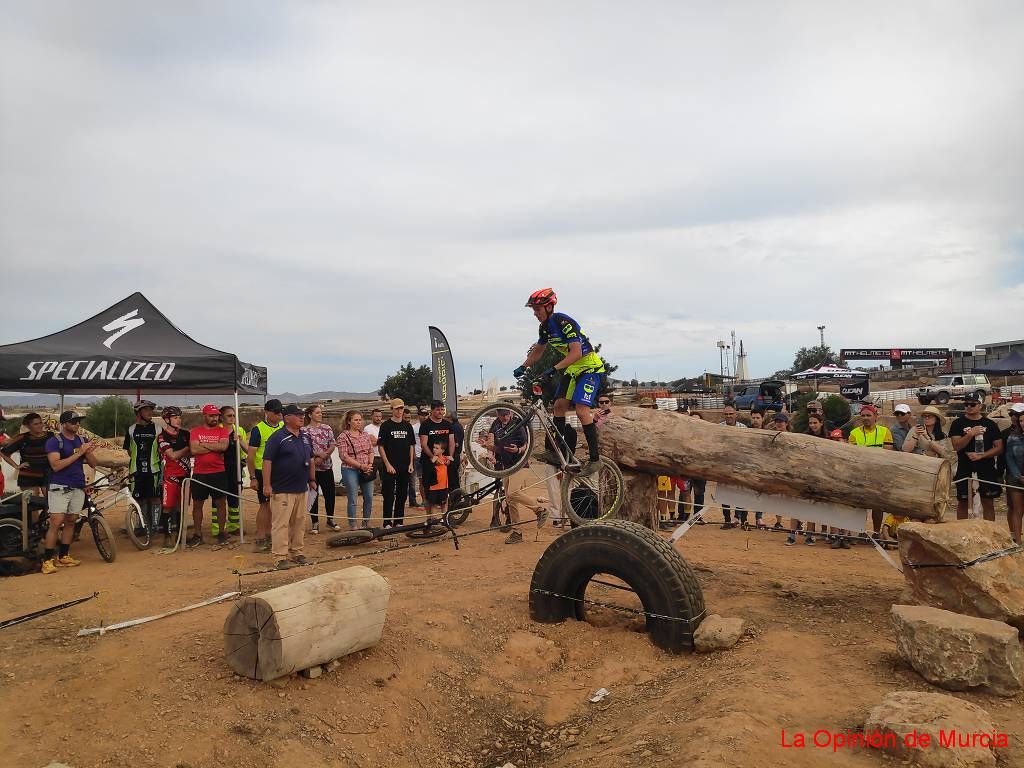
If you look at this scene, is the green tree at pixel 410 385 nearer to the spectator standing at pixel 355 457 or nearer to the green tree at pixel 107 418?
the green tree at pixel 107 418

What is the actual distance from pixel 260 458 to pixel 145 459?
5.61ft

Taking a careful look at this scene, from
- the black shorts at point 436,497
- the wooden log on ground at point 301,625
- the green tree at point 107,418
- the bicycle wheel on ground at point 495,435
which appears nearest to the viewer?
→ the wooden log on ground at point 301,625

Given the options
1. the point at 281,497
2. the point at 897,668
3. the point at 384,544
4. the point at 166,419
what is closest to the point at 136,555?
the point at 166,419

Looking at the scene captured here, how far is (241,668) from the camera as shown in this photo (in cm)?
456

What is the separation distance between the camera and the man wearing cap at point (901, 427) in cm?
982

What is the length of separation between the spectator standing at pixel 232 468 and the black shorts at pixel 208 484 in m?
0.11

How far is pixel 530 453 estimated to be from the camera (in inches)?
322

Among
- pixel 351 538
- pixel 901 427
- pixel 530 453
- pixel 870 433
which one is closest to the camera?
pixel 530 453

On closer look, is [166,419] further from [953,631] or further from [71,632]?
[953,631]

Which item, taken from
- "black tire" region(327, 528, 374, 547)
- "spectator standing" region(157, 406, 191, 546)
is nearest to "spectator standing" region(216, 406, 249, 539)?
"spectator standing" region(157, 406, 191, 546)

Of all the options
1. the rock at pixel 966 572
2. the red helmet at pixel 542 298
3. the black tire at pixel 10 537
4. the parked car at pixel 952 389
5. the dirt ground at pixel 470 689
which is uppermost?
the red helmet at pixel 542 298

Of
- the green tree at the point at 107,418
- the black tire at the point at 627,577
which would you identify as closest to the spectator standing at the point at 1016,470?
the black tire at the point at 627,577

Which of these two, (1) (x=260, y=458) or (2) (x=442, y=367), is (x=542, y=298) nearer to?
(1) (x=260, y=458)

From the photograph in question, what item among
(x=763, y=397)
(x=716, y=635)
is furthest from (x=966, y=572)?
(x=763, y=397)
